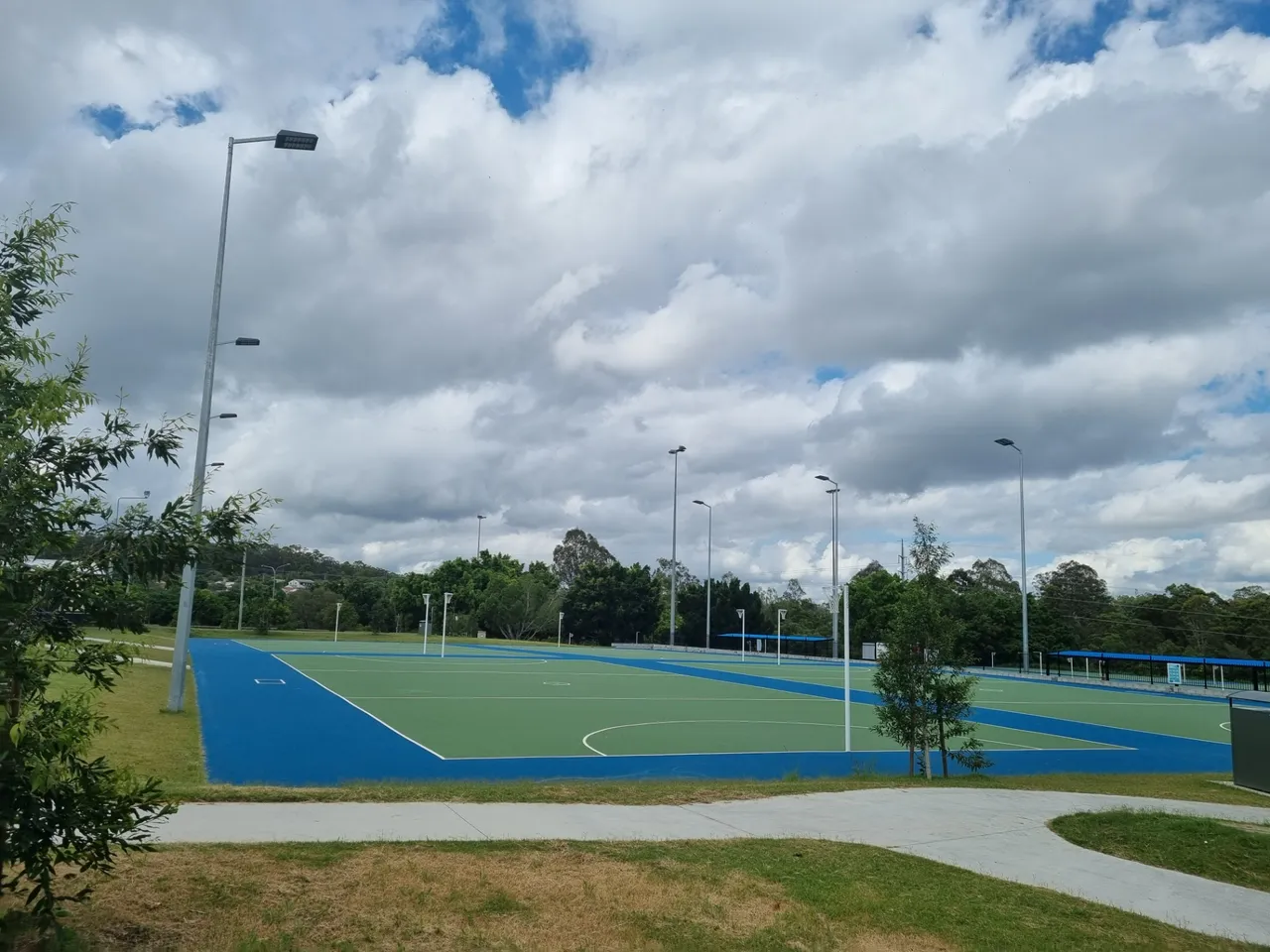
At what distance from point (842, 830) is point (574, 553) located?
122m

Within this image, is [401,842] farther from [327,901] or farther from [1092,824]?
[1092,824]

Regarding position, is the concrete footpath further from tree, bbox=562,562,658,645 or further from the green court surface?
tree, bbox=562,562,658,645

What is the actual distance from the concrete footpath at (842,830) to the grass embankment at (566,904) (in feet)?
2.09

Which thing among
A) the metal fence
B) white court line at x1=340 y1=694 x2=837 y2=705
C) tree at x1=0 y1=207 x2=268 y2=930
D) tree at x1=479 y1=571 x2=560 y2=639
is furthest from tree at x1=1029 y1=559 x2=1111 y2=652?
tree at x1=0 y1=207 x2=268 y2=930

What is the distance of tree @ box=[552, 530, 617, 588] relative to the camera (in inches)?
5138

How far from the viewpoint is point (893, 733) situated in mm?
15875

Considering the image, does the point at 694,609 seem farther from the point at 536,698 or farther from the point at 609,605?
the point at 536,698

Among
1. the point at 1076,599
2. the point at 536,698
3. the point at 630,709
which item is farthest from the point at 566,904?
the point at 1076,599

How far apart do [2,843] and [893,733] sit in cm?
1369

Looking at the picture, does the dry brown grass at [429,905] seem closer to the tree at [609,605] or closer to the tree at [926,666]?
the tree at [926,666]

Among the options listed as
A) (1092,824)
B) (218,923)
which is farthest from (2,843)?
(1092,824)

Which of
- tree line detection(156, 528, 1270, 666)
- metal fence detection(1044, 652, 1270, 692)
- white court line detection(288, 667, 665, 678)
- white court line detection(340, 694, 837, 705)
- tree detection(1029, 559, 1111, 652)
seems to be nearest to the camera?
white court line detection(340, 694, 837, 705)

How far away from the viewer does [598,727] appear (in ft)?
75.8

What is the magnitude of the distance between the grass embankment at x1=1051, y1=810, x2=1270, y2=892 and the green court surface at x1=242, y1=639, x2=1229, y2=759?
369 inches
